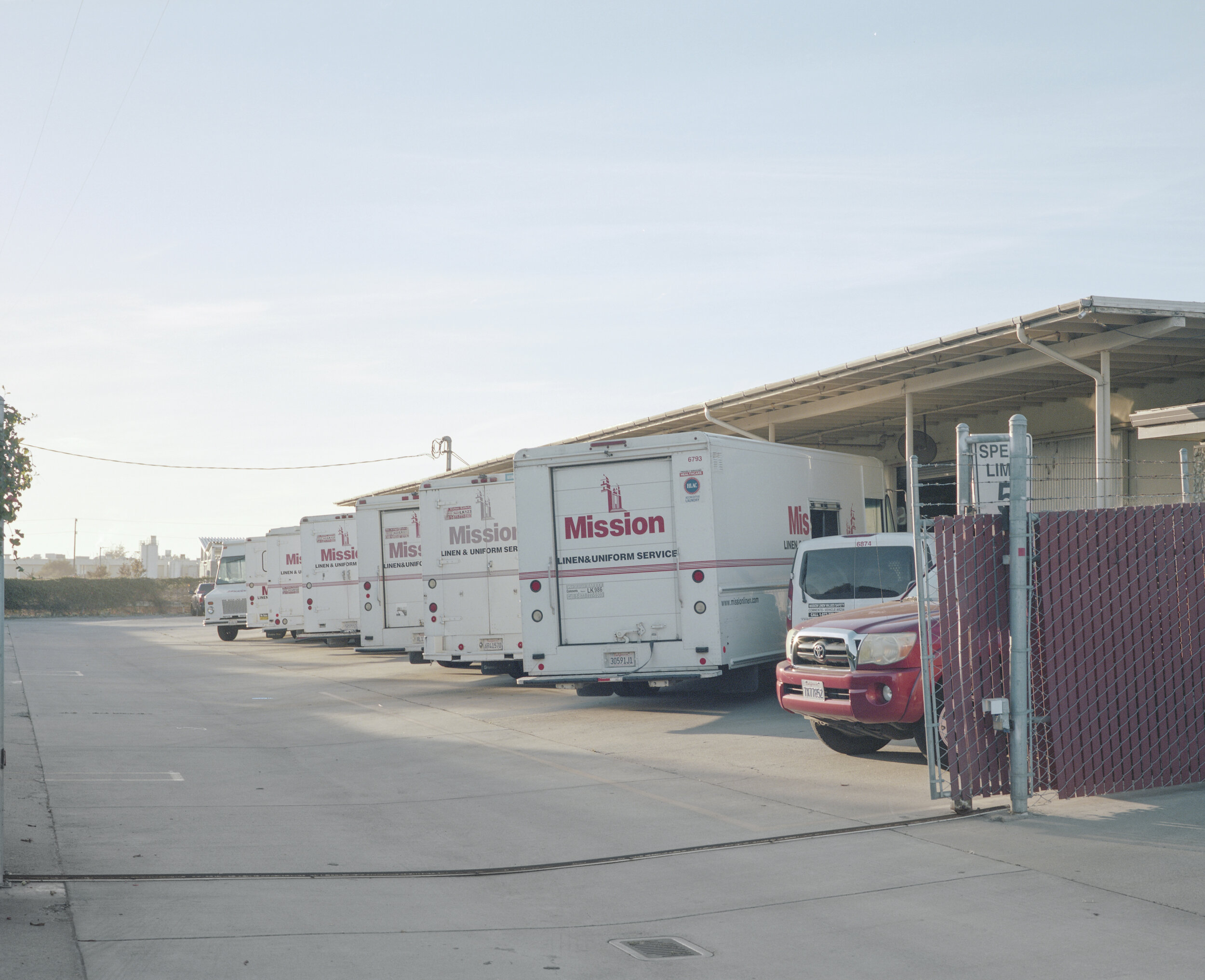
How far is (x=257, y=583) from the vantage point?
30719mm

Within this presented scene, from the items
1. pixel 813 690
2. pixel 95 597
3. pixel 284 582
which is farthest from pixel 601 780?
pixel 95 597

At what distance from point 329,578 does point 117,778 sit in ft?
49.4

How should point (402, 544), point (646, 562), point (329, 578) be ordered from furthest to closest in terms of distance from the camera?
1. point (329, 578)
2. point (402, 544)
3. point (646, 562)

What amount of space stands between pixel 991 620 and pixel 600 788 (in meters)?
3.47

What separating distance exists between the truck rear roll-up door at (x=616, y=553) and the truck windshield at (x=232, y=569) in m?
23.2

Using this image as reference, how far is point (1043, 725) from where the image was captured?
7762mm

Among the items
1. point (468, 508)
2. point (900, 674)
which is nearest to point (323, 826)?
point (900, 674)

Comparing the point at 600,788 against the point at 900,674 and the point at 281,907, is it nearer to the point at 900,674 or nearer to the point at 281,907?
the point at 900,674

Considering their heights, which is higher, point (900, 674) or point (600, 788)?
point (900, 674)

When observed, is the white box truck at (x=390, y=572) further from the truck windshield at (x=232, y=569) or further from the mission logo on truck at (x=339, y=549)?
the truck windshield at (x=232, y=569)

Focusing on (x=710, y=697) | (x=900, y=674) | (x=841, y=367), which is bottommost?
(x=710, y=697)

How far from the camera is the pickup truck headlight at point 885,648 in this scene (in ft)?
29.9

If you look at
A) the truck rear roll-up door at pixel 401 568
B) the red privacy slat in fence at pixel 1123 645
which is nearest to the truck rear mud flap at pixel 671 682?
the truck rear roll-up door at pixel 401 568

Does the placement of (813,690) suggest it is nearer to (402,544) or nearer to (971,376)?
(971,376)
